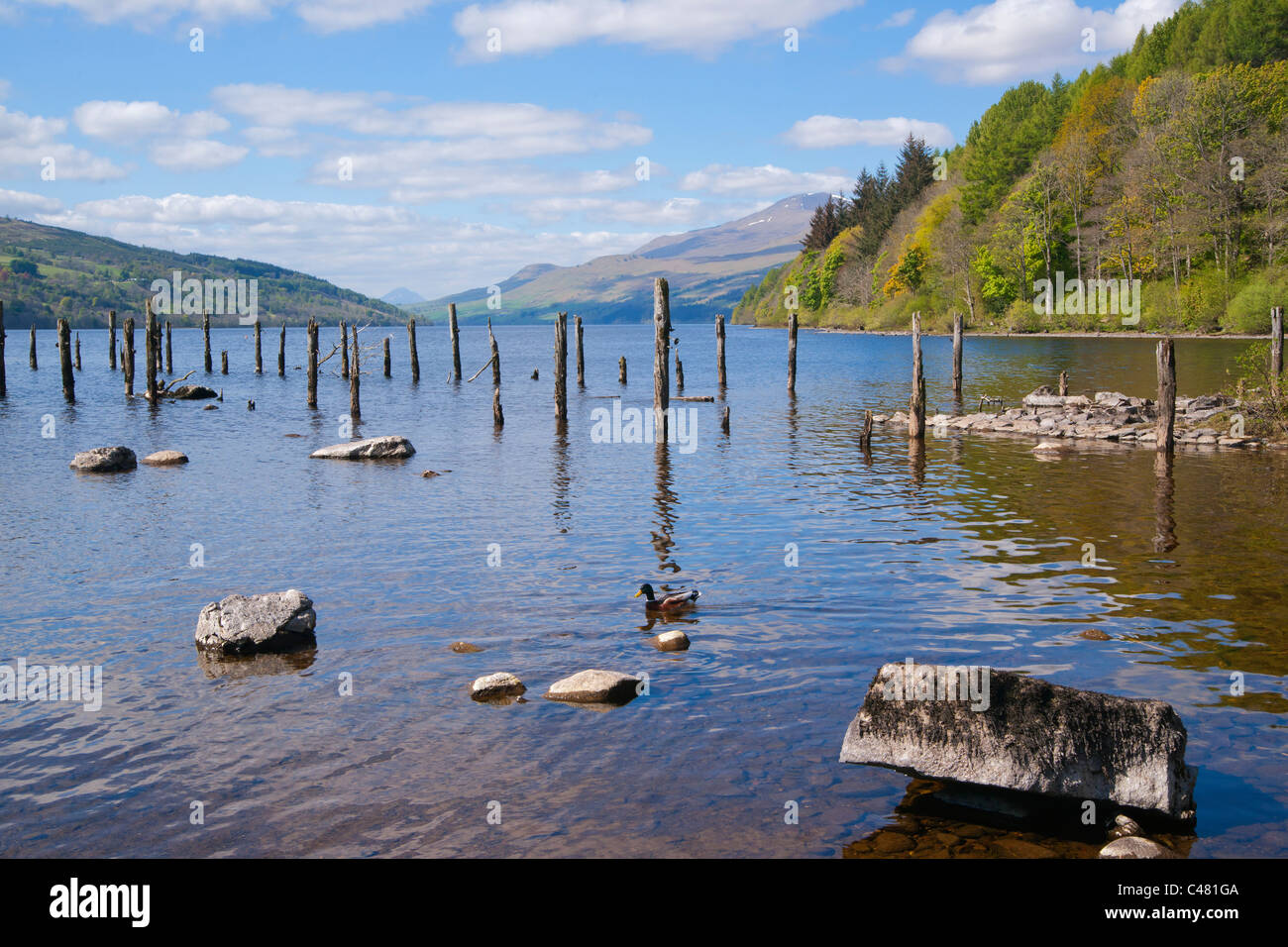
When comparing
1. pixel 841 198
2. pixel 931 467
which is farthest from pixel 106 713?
pixel 841 198

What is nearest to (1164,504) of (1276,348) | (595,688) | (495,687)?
(1276,348)

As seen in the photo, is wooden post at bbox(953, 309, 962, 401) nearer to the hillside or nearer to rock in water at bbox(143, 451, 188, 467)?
the hillside

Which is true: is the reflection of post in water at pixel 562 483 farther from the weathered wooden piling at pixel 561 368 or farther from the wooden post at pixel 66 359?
the wooden post at pixel 66 359

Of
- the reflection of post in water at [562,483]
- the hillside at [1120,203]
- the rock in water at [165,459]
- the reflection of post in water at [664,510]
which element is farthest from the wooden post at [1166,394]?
the hillside at [1120,203]

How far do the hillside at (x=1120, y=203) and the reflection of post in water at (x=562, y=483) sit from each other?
191 ft

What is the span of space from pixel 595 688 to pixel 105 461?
1033 inches

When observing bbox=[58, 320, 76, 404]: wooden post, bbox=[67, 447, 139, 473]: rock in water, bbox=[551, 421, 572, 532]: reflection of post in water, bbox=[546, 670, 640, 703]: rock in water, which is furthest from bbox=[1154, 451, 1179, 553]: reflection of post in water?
bbox=[58, 320, 76, 404]: wooden post

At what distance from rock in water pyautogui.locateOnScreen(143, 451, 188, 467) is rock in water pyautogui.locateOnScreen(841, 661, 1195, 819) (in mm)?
30027

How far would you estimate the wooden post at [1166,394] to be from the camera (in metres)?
24.9

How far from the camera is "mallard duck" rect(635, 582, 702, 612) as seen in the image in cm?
1414

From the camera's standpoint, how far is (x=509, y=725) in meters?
10.2

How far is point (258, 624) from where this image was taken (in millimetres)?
12867

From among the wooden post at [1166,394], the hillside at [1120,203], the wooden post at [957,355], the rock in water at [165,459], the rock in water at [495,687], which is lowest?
the rock in water at [495,687]
